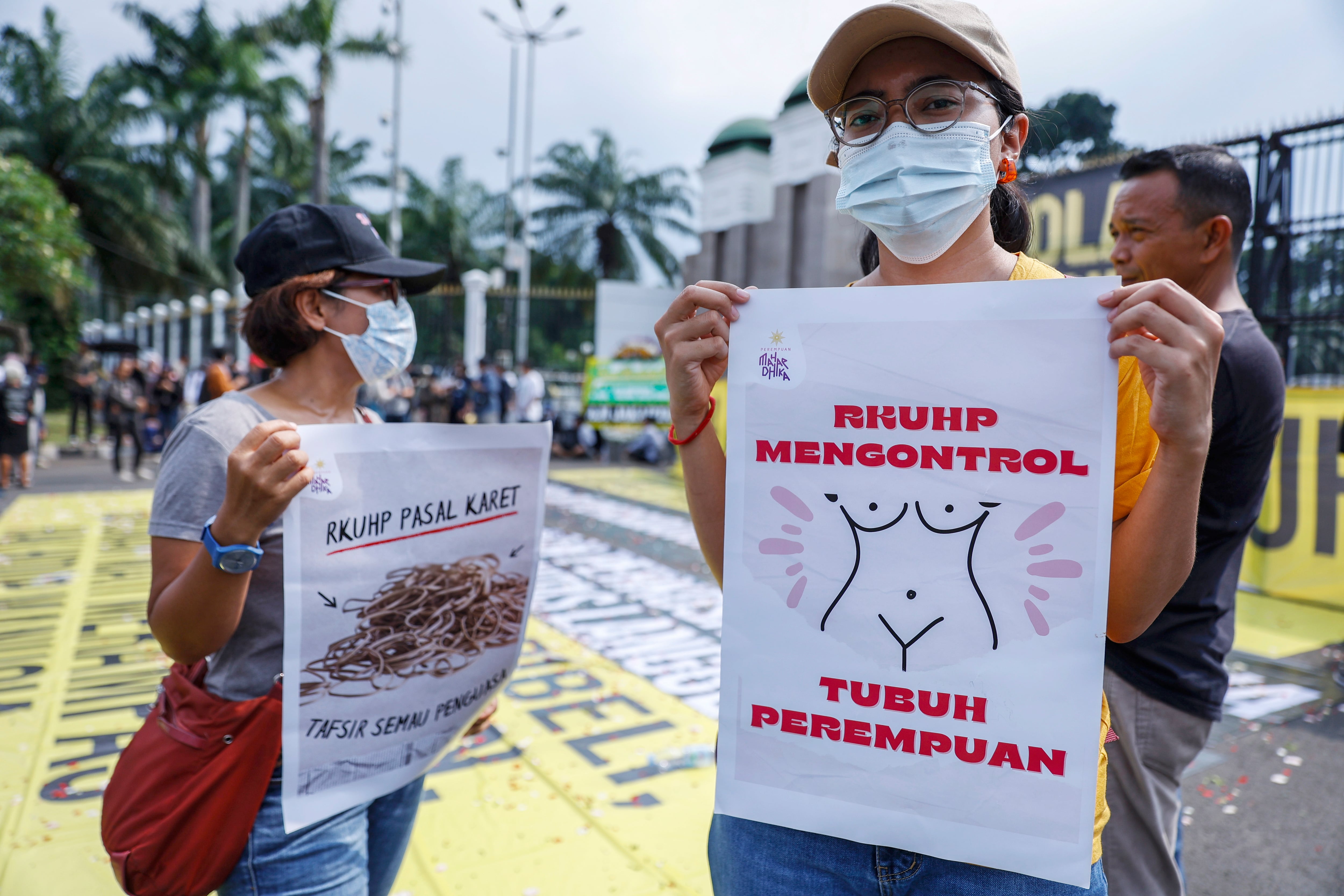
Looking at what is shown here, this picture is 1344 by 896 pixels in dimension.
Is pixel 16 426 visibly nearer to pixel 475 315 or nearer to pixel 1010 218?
pixel 475 315

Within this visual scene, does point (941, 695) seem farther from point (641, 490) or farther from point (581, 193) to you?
Answer: point (581, 193)

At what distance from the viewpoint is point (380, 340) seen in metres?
1.90

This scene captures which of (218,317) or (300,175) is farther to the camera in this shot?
(300,175)

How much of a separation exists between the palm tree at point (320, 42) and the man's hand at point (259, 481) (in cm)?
2247

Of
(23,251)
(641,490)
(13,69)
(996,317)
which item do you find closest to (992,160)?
(996,317)

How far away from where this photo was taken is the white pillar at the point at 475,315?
57.9 ft

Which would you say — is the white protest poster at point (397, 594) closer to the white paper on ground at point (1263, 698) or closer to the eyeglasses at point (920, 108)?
the eyeglasses at point (920, 108)

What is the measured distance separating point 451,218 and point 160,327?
12182 mm

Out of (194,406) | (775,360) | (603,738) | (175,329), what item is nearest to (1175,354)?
(775,360)

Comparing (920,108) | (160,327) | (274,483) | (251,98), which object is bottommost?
(274,483)

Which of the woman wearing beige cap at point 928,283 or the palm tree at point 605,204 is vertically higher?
the palm tree at point 605,204

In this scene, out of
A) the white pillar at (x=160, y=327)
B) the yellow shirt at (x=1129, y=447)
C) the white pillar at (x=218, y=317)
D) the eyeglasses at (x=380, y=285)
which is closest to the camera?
the yellow shirt at (x=1129, y=447)

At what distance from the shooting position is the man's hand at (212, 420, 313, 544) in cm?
134

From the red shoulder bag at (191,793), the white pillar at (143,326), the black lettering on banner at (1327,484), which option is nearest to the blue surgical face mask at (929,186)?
the red shoulder bag at (191,793)
